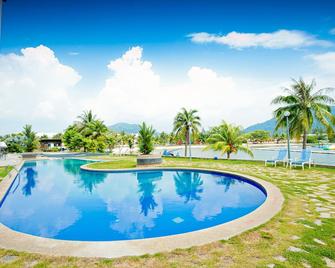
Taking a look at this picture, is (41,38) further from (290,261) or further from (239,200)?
(290,261)

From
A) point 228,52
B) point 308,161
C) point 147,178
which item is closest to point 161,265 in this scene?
point 147,178

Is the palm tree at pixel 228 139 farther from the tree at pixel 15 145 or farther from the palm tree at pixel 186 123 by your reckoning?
the tree at pixel 15 145

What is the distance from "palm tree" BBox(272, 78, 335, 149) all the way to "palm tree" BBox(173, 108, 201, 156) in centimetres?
934

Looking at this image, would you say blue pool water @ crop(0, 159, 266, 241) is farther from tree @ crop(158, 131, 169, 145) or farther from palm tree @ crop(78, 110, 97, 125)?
tree @ crop(158, 131, 169, 145)

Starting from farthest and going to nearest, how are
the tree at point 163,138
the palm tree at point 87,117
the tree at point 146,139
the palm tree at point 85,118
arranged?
the tree at point 163,138
the palm tree at point 87,117
the palm tree at point 85,118
the tree at point 146,139

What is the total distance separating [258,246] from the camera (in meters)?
3.92

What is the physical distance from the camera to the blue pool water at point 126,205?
646 cm

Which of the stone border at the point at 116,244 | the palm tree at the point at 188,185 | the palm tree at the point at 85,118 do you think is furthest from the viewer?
the palm tree at the point at 85,118

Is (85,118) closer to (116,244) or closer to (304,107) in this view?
(304,107)

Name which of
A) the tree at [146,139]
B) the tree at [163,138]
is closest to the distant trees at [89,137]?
the tree at [146,139]

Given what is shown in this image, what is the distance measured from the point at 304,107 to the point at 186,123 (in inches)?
467

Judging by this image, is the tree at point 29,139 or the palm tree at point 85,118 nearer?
the tree at point 29,139

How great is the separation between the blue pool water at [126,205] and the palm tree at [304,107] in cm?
807

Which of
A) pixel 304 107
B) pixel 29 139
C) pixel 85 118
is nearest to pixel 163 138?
pixel 85 118
